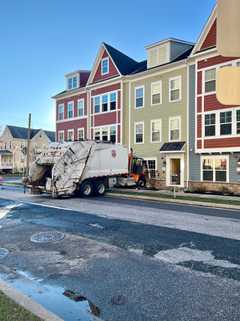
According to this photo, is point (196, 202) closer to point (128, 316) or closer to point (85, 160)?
point (85, 160)

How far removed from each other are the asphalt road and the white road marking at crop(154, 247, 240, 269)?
19 millimetres

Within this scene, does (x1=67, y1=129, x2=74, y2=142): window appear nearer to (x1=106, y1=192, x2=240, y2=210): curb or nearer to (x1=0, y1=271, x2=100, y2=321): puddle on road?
(x1=106, y1=192, x2=240, y2=210): curb

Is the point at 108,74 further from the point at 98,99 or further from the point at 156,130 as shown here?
the point at 156,130

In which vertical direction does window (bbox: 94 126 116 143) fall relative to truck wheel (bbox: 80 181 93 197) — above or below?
above

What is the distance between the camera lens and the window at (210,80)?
80.3 feet

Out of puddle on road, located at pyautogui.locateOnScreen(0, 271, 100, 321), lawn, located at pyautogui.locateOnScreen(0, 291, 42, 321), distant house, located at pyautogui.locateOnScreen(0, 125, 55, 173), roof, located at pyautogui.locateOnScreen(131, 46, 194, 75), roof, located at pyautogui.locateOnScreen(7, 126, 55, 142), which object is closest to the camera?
lawn, located at pyautogui.locateOnScreen(0, 291, 42, 321)

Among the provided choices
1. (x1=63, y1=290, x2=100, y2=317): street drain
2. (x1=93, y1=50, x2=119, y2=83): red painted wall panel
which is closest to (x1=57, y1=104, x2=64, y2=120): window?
(x1=93, y1=50, x2=119, y2=83): red painted wall panel

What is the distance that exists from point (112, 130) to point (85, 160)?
40.9 feet

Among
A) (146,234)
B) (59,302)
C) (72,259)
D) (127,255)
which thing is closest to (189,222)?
(146,234)

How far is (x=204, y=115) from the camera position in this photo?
25141 mm

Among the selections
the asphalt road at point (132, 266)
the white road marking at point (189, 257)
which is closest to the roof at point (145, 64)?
the asphalt road at point (132, 266)

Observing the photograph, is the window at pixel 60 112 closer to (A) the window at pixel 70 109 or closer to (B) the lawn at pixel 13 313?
(A) the window at pixel 70 109

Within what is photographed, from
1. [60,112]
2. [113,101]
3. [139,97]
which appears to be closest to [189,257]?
[139,97]

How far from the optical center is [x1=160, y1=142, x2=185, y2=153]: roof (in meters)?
26.3
